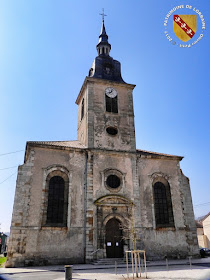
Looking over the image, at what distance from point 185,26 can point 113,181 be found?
11194mm

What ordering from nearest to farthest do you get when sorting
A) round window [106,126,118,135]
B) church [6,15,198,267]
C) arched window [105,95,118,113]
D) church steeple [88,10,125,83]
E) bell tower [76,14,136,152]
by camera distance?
1. church [6,15,198,267]
2. bell tower [76,14,136,152]
3. round window [106,126,118,135]
4. arched window [105,95,118,113]
5. church steeple [88,10,125,83]

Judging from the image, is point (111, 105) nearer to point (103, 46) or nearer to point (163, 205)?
point (103, 46)

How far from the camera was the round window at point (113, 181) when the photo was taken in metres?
17.6

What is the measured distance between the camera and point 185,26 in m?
11.7

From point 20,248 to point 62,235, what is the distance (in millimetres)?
2599

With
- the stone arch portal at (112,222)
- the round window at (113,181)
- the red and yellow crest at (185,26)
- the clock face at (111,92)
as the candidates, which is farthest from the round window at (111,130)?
the red and yellow crest at (185,26)

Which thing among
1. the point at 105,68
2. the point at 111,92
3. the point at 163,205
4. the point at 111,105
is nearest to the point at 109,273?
the point at 163,205

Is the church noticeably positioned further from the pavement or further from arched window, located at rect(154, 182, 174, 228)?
the pavement

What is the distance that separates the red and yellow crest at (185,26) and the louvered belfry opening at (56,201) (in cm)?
1184

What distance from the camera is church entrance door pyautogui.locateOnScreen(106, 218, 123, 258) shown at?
15883 mm

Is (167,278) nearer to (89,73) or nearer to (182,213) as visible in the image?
(182,213)

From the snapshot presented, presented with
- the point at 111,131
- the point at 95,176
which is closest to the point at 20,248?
the point at 95,176

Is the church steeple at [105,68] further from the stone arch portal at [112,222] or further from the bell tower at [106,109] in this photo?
the stone arch portal at [112,222]

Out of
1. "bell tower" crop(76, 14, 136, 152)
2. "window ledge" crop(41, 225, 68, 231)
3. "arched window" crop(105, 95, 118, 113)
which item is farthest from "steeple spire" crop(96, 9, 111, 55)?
"window ledge" crop(41, 225, 68, 231)
